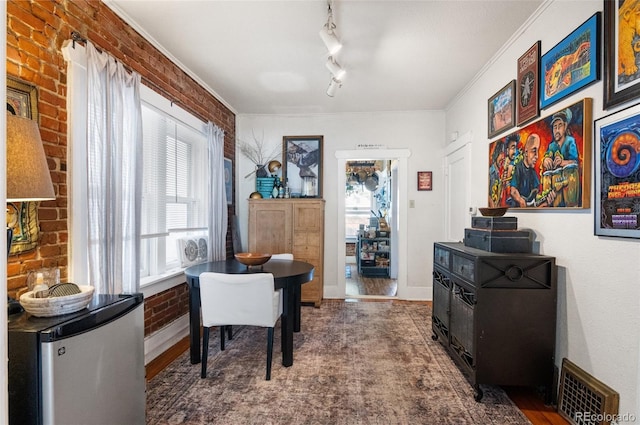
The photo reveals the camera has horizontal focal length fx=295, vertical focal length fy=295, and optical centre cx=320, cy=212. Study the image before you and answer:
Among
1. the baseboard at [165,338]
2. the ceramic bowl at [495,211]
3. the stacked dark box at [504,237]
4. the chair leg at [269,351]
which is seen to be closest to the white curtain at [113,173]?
the baseboard at [165,338]

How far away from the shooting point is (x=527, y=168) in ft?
7.41

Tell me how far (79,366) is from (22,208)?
2.99 ft

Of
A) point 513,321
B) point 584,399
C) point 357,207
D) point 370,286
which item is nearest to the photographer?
point 584,399

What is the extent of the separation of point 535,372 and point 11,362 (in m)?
2.71

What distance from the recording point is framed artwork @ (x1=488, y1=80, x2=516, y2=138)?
247cm

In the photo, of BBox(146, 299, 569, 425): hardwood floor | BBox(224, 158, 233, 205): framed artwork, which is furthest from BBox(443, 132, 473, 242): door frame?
BBox(224, 158, 233, 205): framed artwork

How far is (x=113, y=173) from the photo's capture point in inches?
79.5

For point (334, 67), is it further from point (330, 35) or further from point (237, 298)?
point (237, 298)

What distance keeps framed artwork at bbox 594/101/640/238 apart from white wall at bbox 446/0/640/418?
73 mm

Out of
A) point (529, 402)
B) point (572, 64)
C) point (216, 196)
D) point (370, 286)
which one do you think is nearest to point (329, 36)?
point (572, 64)

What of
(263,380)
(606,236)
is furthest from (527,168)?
(263,380)

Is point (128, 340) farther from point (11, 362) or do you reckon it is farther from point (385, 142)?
point (385, 142)

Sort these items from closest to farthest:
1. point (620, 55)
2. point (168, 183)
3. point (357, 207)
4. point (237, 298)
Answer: point (620, 55) < point (237, 298) < point (168, 183) < point (357, 207)
